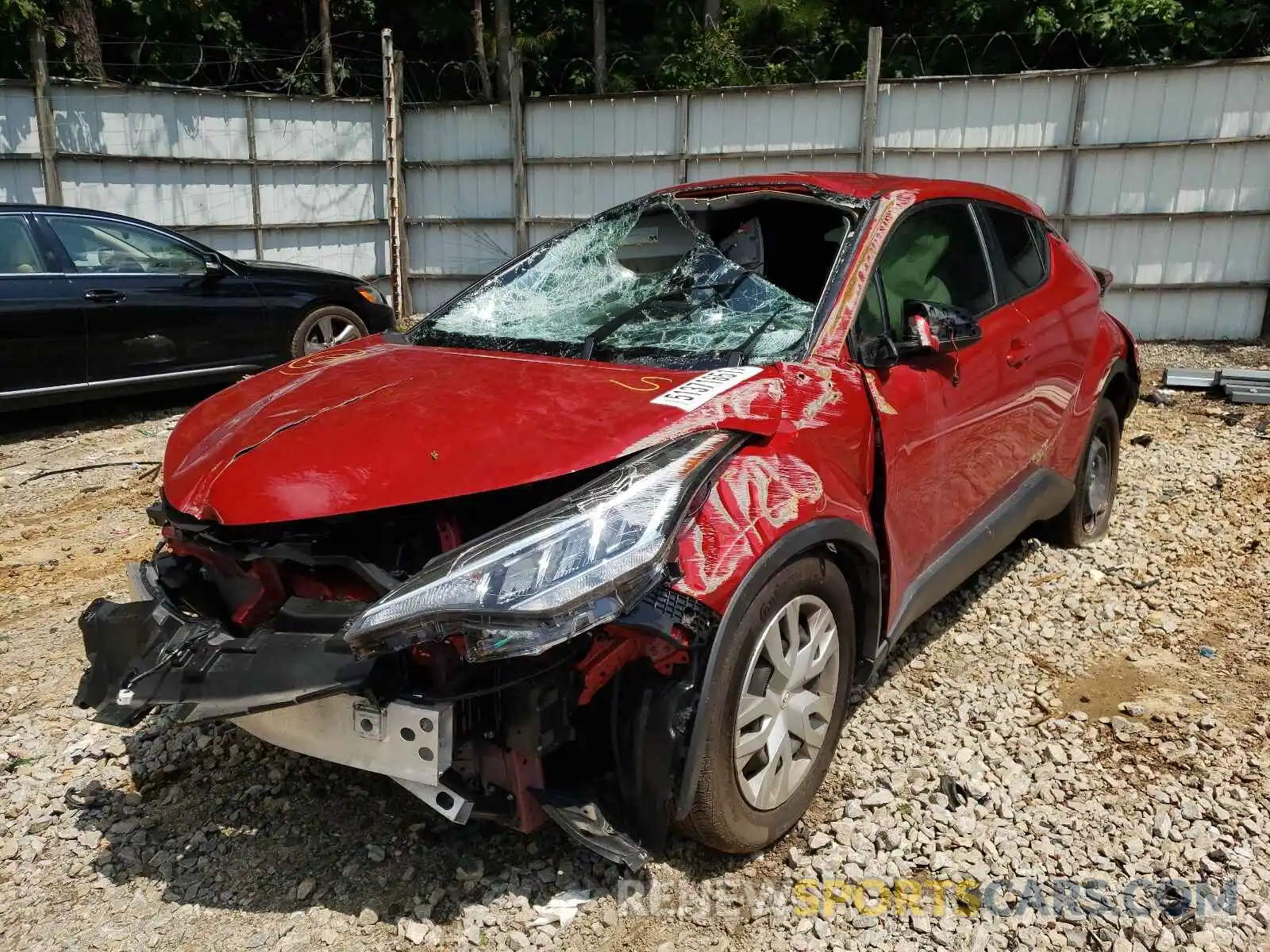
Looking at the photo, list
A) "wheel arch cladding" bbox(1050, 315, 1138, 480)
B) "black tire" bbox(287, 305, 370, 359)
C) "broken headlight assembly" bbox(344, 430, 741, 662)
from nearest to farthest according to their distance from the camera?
"broken headlight assembly" bbox(344, 430, 741, 662) → "wheel arch cladding" bbox(1050, 315, 1138, 480) → "black tire" bbox(287, 305, 370, 359)

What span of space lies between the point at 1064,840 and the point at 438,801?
1604 mm

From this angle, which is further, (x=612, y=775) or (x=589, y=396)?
(x=589, y=396)

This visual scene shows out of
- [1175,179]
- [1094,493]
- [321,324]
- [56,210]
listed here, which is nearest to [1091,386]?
[1094,493]

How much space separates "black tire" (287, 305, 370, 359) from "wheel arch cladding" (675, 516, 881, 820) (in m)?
5.74

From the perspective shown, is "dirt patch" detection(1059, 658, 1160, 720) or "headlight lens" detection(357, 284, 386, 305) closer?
"dirt patch" detection(1059, 658, 1160, 720)

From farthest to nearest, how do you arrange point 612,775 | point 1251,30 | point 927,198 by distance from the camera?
1. point 1251,30
2. point 927,198
3. point 612,775

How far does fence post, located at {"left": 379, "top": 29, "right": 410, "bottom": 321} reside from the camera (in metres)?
10.8

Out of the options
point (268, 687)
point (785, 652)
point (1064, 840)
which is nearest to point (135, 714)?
point (268, 687)

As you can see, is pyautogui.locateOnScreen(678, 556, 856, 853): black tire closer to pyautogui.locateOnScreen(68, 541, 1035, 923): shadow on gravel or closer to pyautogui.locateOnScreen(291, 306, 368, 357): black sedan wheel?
pyautogui.locateOnScreen(68, 541, 1035, 923): shadow on gravel

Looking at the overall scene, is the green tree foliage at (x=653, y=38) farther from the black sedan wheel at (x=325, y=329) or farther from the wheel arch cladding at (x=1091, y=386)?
the wheel arch cladding at (x=1091, y=386)

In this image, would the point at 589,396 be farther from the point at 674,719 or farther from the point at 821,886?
the point at 821,886

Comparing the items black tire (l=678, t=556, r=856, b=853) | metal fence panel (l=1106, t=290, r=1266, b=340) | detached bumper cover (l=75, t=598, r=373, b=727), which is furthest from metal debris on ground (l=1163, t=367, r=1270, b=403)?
detached bumper cover (l=75, t=598, r=373, b=727)

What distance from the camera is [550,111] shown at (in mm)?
11055

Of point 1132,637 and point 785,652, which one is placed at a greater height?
point 785,652
